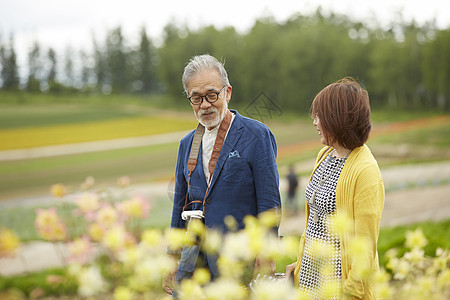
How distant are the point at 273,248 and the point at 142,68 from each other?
188 feet

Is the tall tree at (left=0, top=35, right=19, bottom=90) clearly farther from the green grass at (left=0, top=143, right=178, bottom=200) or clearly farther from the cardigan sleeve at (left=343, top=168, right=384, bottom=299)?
the cardigan sleeve at (left=343, top=168, right=384, bottom=299)

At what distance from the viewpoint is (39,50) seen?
48562 millimetres

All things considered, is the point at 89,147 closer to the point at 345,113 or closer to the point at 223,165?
the point at 223,165

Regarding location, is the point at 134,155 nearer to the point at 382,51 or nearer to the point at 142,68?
the point at 382,51

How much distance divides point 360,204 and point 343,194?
87 millimetres

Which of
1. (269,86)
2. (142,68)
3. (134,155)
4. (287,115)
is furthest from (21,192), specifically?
(142,68)

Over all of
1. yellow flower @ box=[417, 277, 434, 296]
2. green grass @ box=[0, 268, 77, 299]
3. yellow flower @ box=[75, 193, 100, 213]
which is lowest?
green grass @ box=[0, 268, 77, 299]

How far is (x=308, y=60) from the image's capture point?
108 ft

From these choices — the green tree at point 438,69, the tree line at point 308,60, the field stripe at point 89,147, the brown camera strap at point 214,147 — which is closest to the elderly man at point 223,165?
Result: the brown camera strap at point 214,147

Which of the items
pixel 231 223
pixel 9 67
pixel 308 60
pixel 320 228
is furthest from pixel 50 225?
pixel 9 67

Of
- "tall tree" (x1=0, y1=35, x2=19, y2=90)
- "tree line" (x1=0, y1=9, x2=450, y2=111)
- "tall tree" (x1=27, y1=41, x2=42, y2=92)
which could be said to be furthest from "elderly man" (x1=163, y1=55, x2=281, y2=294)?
"tall tree" (x1=27, y1=41, x2=42, y2=92)

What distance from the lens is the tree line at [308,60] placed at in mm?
26469

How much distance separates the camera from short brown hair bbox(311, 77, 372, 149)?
5.73 ft

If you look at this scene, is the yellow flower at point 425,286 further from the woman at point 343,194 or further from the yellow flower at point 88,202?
the yellow flower at point 88,202
